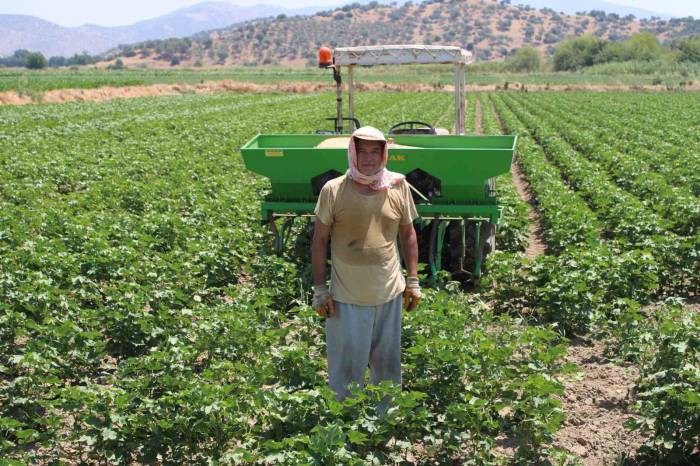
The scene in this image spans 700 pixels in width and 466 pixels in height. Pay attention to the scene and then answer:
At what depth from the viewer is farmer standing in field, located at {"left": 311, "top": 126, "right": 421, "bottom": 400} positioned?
15.5ft

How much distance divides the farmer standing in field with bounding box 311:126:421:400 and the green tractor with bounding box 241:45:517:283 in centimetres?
318

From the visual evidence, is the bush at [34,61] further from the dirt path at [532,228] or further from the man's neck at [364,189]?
the man's neck at [364,189]

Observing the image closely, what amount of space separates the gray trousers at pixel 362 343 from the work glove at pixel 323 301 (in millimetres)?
63

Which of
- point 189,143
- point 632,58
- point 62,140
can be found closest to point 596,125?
point 189,143

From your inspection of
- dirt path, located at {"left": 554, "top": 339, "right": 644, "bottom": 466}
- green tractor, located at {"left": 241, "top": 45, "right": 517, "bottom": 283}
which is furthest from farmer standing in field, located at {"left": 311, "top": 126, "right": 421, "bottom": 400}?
green tractor, located at {"left": 241, "top": 45, "right": 517, "bottom": 283}

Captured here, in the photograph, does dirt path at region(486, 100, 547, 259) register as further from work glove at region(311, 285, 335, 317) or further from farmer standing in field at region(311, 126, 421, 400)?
work glove at region(311, 285, 335, 317)

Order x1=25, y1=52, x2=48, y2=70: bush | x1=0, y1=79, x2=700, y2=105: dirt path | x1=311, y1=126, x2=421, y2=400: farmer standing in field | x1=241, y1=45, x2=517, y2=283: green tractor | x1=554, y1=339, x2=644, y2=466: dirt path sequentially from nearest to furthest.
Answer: x1=311, y1=126, x2=421, y2=400: farmer standing in field < x1=554, y1=339, x2=644, y2=466: dirt path < x1=241, y1=45, x2=517, y2=283: green tractor < x1=0, y1=79, x2=700, y2=105: dirt path < x1=25, y1=52, x2=48, y2=70: bush

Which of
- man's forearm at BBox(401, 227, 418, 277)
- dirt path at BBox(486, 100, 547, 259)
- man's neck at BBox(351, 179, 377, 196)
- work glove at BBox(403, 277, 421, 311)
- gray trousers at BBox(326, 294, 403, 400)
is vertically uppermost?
man's neck at BBox(351, 179, 377, 196)

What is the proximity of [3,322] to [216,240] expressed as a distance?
337cm

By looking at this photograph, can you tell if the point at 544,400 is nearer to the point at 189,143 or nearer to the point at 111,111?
the point at 189,143

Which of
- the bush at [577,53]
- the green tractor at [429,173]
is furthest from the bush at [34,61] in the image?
the green tractor at [429,173]

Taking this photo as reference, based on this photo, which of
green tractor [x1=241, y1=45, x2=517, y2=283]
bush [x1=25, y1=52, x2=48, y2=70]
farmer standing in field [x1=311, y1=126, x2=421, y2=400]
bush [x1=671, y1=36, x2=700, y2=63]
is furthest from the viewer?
bush [x1=25, y1=52, x2=48, y2=70]

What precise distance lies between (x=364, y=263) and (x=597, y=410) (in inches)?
92.6

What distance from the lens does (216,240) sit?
369 inches
